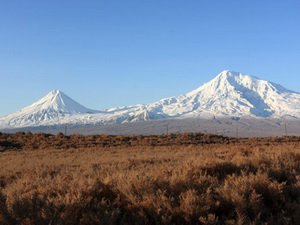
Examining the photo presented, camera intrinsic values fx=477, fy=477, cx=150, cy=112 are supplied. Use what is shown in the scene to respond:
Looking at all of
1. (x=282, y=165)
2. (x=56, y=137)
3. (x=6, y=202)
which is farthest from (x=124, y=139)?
(x=6, y=202)

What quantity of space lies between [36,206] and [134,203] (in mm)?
1588

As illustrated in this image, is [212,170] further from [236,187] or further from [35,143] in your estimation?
[35,143]

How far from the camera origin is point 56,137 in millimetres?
46719

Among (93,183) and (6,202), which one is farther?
(93,183)

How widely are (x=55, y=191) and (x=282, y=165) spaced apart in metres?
5.52

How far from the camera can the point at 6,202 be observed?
26.0 ft

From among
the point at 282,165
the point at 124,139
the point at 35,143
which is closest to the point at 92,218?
the point at 282,165

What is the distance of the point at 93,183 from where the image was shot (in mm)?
8719

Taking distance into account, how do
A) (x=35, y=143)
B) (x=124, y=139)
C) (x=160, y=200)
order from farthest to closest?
(x=124, y=139) < (x=35, y=143) < (x=160, y=200)

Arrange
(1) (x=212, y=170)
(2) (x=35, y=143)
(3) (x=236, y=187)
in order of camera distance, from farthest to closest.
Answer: (2) (x=35, y=143) < (1) (x=212, y=170) < (3) (x=236, y=187)

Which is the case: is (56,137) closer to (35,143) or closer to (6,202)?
(35,143)

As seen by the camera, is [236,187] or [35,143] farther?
[35,143]

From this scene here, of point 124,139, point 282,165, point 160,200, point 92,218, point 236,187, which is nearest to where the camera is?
point 92,218

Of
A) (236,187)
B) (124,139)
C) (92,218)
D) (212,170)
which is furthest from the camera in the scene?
(124,139)
